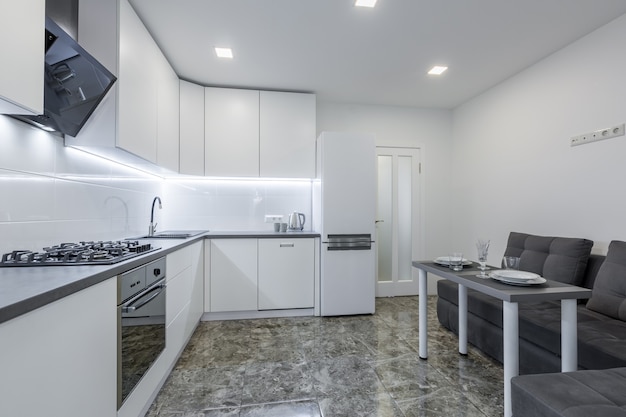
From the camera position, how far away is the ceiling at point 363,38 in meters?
2.17

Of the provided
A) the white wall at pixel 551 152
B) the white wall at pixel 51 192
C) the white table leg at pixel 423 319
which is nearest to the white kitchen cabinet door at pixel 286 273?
the white table leg at pixel 423 319

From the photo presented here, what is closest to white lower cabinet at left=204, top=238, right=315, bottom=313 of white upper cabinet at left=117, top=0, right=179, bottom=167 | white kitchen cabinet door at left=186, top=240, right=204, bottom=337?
white kitchen cabinet door at left=186, top=240, right=204, bottom=337

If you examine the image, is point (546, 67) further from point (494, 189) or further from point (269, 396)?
point (269, 396)

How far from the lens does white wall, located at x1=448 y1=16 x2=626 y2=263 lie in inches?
91.8

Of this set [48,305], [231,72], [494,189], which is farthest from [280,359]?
[494,189]

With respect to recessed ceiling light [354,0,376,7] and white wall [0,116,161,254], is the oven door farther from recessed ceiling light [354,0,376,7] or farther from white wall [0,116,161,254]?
recessed ceiling light [354,0,376,7]

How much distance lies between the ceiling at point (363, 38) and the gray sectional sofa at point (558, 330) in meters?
1.72

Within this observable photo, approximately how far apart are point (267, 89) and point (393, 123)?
1814 millimetres

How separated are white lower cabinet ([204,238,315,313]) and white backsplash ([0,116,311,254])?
0.63 metres

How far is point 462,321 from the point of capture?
2463mm

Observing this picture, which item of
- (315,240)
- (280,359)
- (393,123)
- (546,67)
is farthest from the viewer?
(393,123)

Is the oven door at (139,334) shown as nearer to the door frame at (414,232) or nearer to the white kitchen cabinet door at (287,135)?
the white kitchen cabinet door at (287,135)

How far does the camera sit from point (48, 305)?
2.97 ft

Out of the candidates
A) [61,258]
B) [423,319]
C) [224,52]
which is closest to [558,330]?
[423,319]
